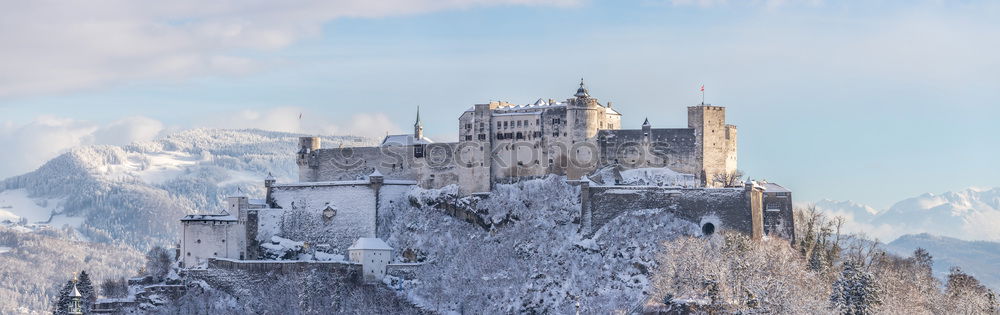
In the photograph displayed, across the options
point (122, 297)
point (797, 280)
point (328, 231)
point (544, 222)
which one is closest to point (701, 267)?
point (797, 280)

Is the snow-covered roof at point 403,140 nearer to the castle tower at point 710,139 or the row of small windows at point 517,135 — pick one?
the row of small windows at point 517,135

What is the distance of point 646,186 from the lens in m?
113

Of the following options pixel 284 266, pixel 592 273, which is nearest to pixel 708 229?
pixel 592 273

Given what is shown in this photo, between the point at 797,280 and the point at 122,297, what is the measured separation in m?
53.4

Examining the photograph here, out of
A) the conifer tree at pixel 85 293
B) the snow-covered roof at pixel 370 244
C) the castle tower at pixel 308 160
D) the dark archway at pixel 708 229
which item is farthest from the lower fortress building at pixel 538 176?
the conifer tree at pixel 85 293

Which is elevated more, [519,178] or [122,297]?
[519,178]

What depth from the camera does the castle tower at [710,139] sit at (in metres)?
117

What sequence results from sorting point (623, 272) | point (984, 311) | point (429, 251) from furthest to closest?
point (429, 251) < point (623, 272) < point (984, 311)

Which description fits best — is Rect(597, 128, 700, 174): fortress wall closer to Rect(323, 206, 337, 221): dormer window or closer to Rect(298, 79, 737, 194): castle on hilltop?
Rect(298, 79, 737, 194): castle on hilltop

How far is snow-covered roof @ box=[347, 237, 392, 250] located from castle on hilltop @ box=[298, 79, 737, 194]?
8.57 metres

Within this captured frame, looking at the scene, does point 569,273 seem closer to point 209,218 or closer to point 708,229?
point 708,229

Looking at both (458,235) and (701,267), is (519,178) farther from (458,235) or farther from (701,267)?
(701,267)

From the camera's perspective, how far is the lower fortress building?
367 ft

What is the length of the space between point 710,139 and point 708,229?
967cm
